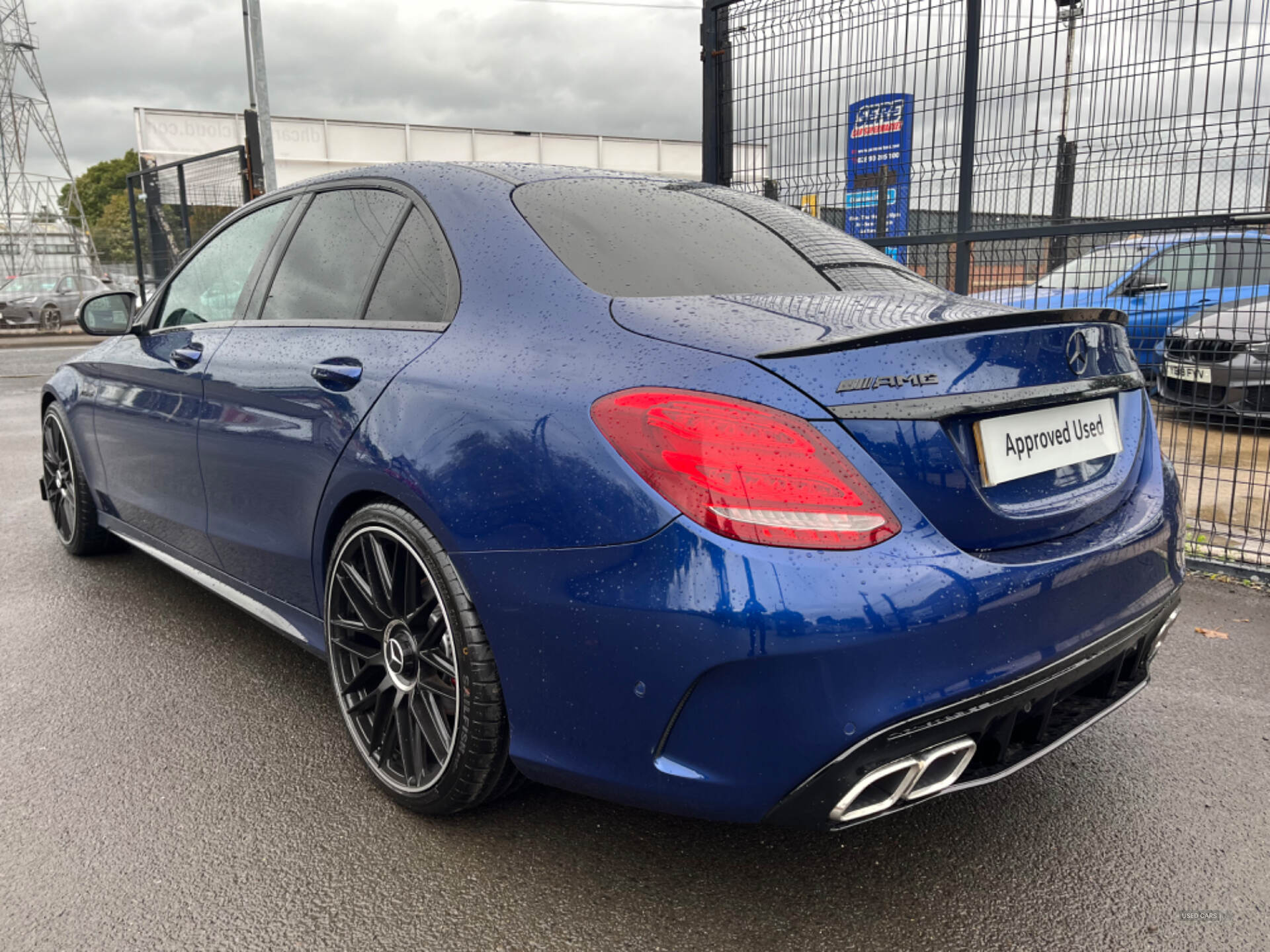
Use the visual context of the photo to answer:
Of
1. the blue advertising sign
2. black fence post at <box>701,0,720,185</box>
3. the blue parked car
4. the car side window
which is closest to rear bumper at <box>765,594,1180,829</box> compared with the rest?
the blue parked car

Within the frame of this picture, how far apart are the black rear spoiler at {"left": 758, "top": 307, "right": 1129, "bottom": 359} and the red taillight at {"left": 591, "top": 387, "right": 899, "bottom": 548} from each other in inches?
6.0

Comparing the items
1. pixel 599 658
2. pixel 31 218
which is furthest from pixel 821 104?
pixel 31 218

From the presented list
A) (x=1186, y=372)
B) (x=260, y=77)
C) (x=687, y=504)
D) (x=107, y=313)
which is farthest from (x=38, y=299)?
(x=687, y=504)

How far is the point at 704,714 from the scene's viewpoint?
1.75 metres

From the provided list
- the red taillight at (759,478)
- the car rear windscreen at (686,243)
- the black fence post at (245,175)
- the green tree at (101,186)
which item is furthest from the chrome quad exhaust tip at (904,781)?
the green tree at (101,186)

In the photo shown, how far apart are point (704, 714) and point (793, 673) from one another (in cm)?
19

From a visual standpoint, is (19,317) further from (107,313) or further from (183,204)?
(107,313)

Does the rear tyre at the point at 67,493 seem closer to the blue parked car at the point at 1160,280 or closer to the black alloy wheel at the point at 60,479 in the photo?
the black alloy wheel at the point at 60,479

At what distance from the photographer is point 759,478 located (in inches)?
67.6

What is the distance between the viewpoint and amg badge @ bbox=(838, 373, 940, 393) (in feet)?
5.83

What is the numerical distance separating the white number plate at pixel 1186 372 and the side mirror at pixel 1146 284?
0.38 metres

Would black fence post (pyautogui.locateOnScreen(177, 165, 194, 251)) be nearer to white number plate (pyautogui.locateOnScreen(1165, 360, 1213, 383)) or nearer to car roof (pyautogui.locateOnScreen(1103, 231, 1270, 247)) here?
car roof (pyautogui.locateOnScreen(1103, 231, 1270, 247))

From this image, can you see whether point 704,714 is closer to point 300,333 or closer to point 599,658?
point 599,658

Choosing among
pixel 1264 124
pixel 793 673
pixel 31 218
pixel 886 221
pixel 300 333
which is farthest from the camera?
pixel 31 218
